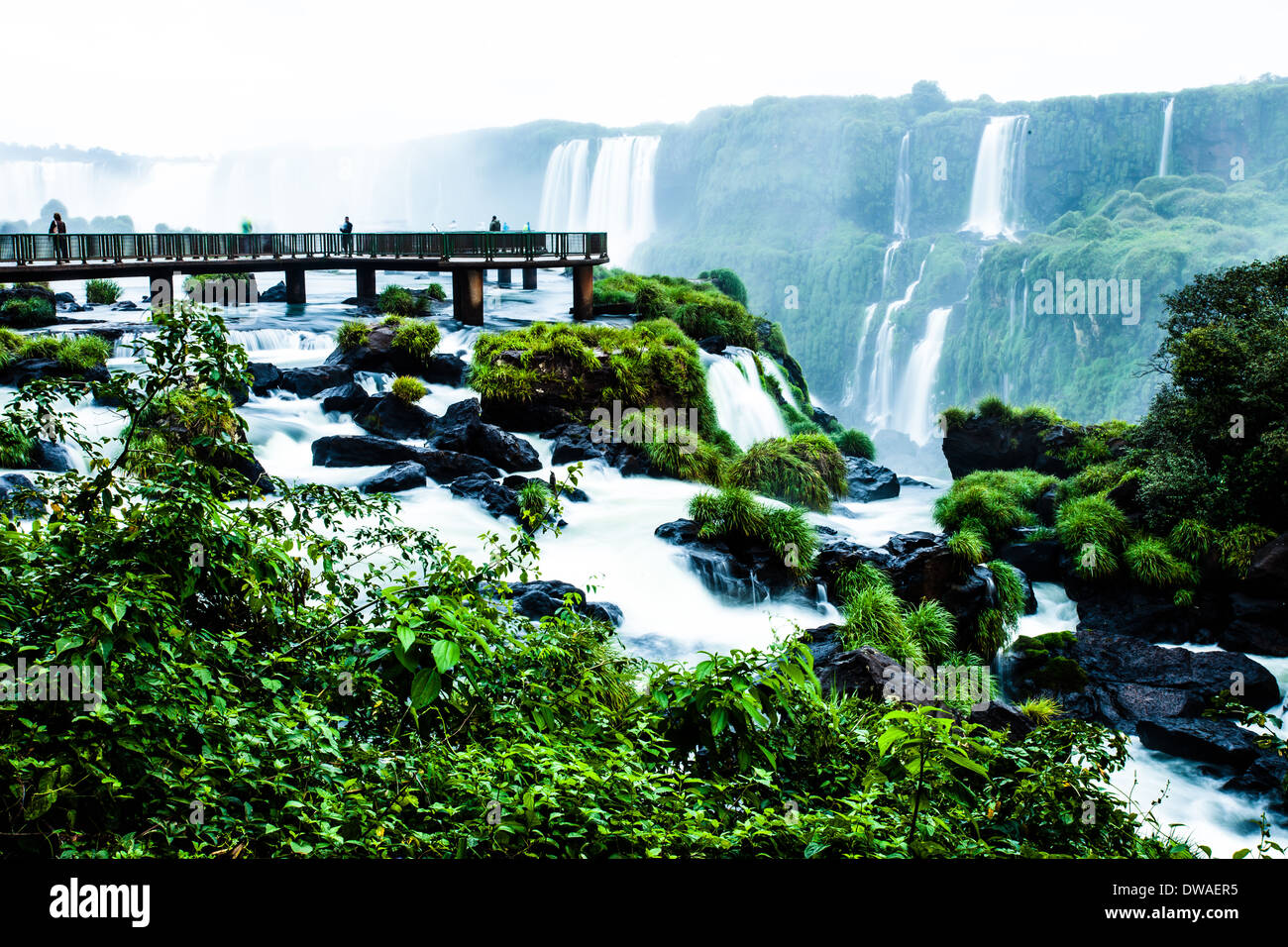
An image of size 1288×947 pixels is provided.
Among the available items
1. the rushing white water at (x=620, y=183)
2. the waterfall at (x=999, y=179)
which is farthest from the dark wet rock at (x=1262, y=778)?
the waterfall at (x=999, y=179)

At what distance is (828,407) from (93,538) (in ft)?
203

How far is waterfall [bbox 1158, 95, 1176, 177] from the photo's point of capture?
6228 centimetres

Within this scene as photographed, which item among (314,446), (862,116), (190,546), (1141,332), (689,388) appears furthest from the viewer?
(862,116)

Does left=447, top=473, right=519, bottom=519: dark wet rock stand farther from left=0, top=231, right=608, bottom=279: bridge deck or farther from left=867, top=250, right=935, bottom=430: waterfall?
left=867, top=250, right=935, bottom=430: waterfall

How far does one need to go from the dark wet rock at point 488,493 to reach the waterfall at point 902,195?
213 ft

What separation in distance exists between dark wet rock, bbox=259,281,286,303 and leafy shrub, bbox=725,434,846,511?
16204mm

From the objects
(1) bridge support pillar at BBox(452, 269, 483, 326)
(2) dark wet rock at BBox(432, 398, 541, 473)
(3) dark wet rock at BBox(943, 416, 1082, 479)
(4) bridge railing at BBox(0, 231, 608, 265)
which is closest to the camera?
(2) dark wet rock at BBox(432, 398, 541, 473)

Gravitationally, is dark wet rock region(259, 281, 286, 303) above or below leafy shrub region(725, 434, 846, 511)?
above

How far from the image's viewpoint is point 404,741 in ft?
14.3

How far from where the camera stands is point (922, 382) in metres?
53.7

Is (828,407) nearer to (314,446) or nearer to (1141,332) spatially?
(1141,332)

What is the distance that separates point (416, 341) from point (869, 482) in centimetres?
957

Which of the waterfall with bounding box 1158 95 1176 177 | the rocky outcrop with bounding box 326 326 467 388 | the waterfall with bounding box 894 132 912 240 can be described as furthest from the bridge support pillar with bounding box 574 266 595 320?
the waterfall with bounding box 894 132 912 240

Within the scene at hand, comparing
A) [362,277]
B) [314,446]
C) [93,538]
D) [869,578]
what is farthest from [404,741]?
[362,277]
